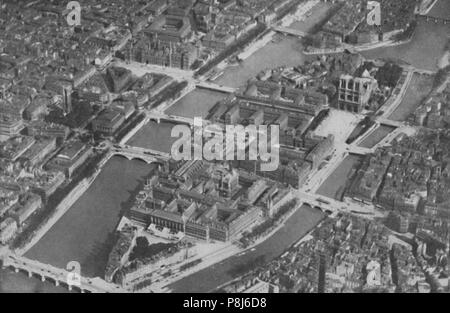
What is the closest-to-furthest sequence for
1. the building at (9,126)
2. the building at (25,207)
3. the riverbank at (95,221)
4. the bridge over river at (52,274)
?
the bridge over river at (52,274) → the riverbank at (95,221) → the building at (25,207) → the building at (9,126)

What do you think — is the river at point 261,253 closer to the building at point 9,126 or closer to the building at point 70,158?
the building at point 70,158

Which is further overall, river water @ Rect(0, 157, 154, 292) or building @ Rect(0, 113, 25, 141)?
building @ Rect(0, 113, 25, 141)

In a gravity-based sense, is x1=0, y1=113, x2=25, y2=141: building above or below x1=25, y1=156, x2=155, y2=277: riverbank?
above

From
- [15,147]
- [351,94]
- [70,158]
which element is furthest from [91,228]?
[351,94]

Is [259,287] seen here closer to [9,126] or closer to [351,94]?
[9,126]

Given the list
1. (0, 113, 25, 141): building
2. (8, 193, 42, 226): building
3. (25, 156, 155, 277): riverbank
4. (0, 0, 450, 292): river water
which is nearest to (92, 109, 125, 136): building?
(0, 0, 450, 292): river water

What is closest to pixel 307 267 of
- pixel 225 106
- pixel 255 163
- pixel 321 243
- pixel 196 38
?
pixel 321 243

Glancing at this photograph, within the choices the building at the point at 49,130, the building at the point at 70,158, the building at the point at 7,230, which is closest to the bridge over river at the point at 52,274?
the building at the point at 7,230

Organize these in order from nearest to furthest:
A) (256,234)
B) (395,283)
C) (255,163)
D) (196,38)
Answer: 1. (395,283)
2. (256,234)
3. (255,163)
4. (196,38)

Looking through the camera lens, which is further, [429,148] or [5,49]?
[5,49]

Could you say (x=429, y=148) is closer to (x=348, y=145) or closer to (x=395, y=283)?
(x=348, y=145)

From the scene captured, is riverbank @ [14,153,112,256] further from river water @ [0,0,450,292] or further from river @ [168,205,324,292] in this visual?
river @ [168,205,324,292]
